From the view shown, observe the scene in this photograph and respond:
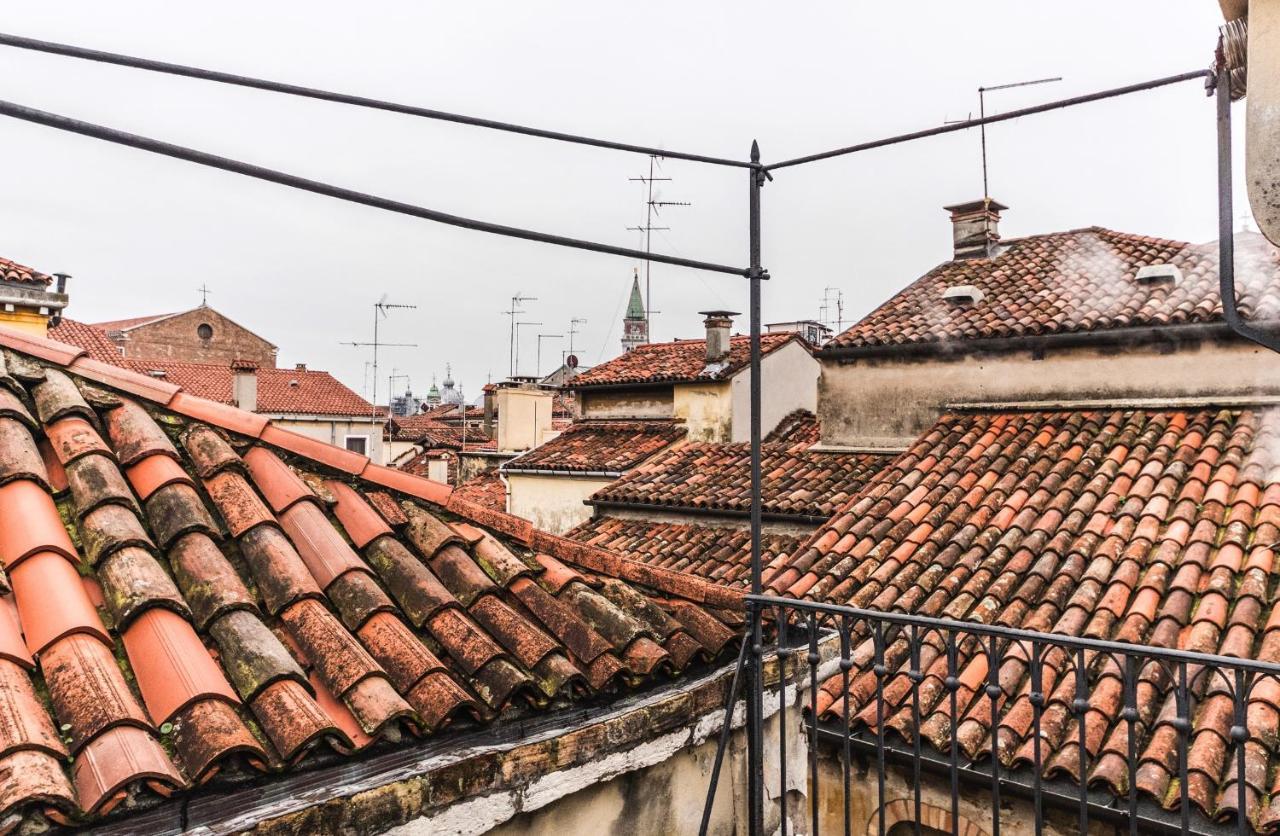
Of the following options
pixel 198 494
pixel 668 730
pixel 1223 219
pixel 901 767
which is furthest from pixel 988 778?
pixel 198 494

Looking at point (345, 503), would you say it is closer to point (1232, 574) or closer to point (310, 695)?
point (310, 695)

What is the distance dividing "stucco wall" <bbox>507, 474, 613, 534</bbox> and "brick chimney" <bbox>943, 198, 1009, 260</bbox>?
23.4 feet

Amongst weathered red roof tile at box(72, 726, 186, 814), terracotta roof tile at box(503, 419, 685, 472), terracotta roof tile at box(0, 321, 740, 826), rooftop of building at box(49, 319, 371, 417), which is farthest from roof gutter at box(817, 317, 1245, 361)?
rooftop of building at box(49, 319, 371, 417)

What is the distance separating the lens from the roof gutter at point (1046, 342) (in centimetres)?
827

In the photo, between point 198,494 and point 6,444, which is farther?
point 198,494

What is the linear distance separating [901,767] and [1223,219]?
14.4 ft

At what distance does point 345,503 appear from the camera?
2953 mm

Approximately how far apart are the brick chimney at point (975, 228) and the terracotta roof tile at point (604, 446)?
6123 millimetres

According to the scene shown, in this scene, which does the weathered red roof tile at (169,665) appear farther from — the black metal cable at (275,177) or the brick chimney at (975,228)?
the brick chimney at (975,228)

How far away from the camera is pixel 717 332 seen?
16.7 m

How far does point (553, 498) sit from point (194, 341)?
2921 centimetres

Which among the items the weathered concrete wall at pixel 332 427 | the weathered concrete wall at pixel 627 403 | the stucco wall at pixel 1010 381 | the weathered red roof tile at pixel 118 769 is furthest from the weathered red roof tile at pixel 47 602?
the weathered concrete wall at pixel 332 427

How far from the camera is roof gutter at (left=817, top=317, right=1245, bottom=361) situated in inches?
326

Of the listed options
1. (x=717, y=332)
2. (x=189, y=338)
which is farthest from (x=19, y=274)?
(x=189, y=338)
